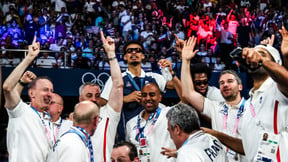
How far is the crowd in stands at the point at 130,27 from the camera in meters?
13.8

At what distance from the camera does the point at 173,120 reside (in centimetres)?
462

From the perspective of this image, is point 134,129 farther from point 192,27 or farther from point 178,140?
point 192,27

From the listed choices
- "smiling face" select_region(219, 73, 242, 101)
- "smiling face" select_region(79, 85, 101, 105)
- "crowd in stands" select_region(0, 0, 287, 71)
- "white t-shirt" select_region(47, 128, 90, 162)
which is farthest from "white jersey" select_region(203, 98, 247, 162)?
"crowd in stands" select_region(0, 0, 287, 71)

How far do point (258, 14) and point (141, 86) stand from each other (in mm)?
12017

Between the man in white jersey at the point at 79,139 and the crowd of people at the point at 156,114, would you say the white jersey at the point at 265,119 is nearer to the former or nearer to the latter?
the crowd of people at the point at 156,114

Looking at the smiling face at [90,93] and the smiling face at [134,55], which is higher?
the smiling face at [134,55]

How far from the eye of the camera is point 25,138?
5.48 metres

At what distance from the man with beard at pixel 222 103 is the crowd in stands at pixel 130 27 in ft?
23.4

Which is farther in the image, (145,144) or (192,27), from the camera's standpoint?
(192,27)

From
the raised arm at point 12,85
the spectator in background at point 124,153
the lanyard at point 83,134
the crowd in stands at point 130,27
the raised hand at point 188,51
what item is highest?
the crowd in stands at point 130,27

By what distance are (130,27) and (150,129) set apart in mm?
9842

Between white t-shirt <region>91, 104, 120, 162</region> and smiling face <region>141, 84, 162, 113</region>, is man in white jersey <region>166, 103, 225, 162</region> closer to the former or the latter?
white t-shirt <region>91, 104, 120, 162</region>

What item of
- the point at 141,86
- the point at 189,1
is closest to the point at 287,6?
the point at 189,1

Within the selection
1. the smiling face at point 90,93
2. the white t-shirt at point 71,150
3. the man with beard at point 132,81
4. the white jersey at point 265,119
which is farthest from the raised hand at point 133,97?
the white jersey at point 265,119
